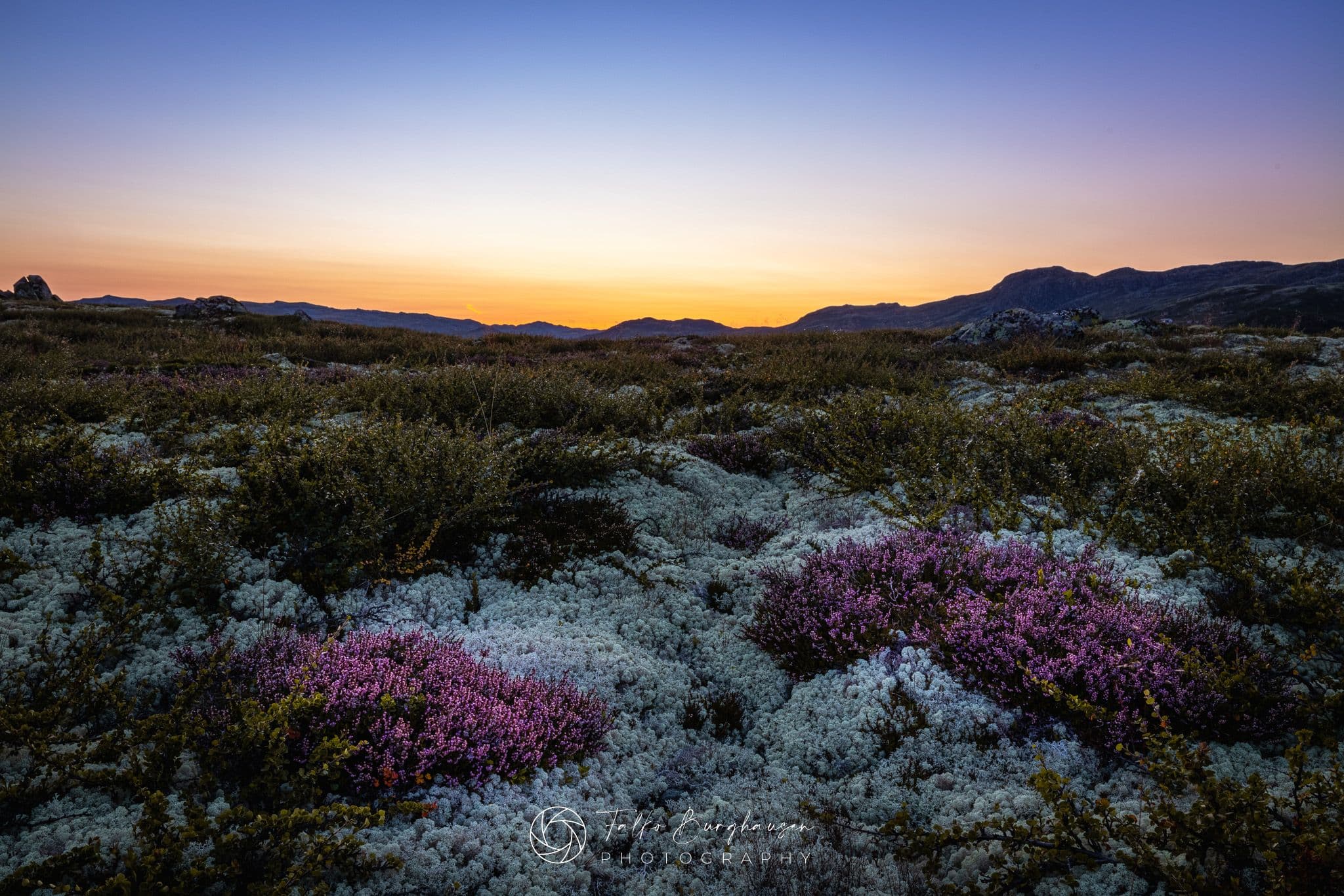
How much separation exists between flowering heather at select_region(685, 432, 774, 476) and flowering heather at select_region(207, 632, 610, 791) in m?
4.82

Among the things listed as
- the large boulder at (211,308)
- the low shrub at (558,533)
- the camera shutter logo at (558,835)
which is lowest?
the camera shutter logo at (558,835)

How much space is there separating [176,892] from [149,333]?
71.0 feet

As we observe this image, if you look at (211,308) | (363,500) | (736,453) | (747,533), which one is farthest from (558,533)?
(211,308)

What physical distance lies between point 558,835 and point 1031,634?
2976mm

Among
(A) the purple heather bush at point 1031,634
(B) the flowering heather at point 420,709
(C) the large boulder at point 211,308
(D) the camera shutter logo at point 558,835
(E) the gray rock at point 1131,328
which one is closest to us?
(D) the camera shutter logo at point 558,835

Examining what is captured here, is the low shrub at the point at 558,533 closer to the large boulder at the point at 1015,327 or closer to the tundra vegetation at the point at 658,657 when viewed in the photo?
the tundra vegetation at the point at 658,657

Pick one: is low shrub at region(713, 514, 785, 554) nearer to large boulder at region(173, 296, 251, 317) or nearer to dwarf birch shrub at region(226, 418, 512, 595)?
dwarf birch shrub at region(226, 418, 512, 595)

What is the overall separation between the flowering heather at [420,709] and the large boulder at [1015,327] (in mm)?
19579

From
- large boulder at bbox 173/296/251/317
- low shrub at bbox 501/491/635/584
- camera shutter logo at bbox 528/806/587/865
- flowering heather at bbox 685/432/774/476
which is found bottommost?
camera shutter logo at bbox 528/806/587/865

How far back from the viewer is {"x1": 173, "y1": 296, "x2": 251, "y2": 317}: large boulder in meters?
24.4

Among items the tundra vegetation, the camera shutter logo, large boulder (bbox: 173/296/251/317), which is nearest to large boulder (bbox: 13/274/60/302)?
large boulder (bbox: 173/296/251/317)

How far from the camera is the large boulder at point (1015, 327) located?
19391 mm

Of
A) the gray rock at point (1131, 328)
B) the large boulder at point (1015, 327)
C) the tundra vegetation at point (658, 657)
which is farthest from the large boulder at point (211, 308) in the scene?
the gray rock at point (1131, 328)

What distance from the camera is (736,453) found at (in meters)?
8.26
